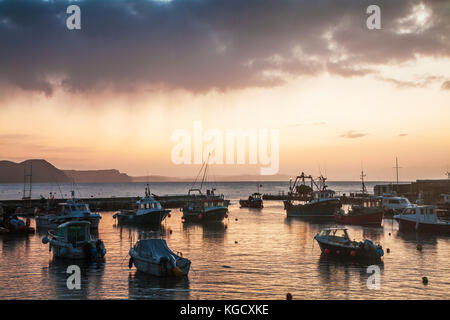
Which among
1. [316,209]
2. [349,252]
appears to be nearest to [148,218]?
[316,209]

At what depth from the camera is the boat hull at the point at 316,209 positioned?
7869 cm

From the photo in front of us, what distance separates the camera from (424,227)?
166 ft

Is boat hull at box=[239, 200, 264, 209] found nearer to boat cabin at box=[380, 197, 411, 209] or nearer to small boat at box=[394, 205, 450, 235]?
boat cabin at box=[380, 197, 411, 209]

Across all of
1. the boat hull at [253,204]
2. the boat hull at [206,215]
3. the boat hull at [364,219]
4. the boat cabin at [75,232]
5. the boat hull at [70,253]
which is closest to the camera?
the boat hull at [70,253]

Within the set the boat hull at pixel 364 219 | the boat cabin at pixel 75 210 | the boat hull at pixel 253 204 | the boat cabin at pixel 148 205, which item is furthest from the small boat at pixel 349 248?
the boat hull at pixel 253 204

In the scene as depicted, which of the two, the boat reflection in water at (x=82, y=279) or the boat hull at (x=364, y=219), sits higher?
the boat hull at (x=364, y=219)

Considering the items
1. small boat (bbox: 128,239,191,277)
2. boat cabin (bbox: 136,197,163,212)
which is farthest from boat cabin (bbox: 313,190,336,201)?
small boat (bbox: 128,239,191,277)

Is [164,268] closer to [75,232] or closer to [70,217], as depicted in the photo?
[75,232]

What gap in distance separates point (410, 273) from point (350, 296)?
848 cm

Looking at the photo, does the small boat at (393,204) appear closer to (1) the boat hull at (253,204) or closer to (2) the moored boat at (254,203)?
(1) the boat hull at (253,204)

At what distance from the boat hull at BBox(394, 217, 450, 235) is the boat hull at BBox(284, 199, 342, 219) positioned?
25.2 m

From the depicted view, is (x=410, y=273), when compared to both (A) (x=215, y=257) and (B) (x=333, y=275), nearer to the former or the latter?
(B) (x=333, y=275)
